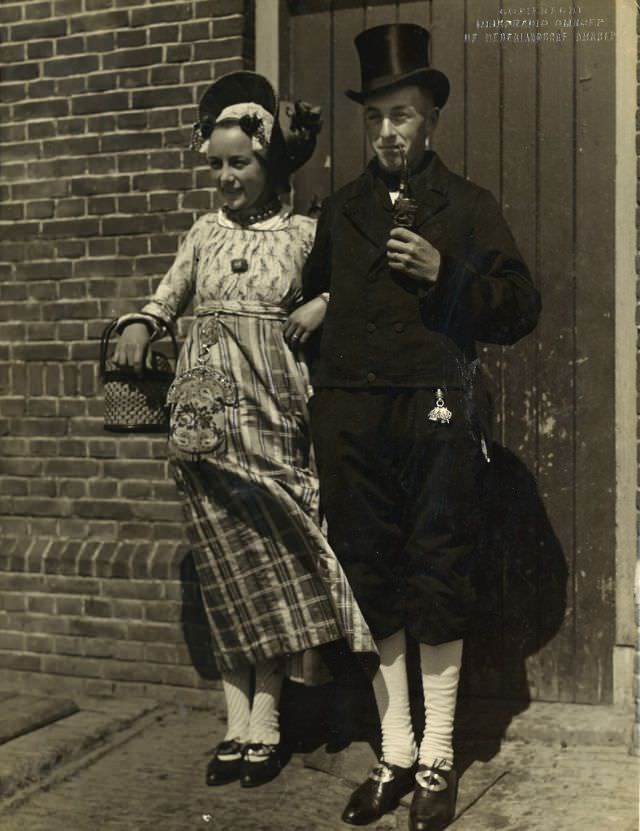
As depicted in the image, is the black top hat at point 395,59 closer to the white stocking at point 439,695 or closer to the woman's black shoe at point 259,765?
the white stocking at point 439,695

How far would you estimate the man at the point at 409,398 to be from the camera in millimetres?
3691

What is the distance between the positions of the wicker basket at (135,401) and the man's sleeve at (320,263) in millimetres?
626

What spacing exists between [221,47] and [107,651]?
2.70m

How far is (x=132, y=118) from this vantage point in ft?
16.3

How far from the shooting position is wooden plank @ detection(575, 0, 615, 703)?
14.5 ft

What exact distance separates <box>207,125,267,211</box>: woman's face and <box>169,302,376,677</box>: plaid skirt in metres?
0.40

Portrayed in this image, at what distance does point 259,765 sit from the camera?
4.07 m

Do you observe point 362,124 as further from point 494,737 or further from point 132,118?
point 494,737

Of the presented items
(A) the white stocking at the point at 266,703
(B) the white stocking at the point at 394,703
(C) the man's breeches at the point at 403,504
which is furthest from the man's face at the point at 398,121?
(A) the white stocking at the point at 266,703

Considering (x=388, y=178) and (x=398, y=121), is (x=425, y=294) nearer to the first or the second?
(x=388, y=178)

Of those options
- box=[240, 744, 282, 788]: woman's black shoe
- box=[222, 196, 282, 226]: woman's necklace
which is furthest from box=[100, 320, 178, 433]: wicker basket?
box=[240, 744, 282, 788]: woman's black shoe

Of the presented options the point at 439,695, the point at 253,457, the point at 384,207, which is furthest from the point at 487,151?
the point at 439,695

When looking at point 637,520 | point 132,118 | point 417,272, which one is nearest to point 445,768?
point 637,520

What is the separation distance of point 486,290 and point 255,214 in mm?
960
